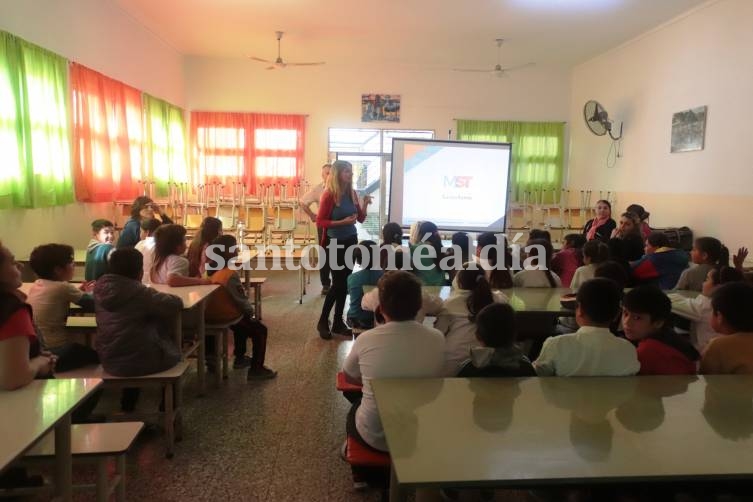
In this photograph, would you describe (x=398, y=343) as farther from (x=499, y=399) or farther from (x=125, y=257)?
(x=125, y=257)

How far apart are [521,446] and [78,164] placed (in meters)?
5.80

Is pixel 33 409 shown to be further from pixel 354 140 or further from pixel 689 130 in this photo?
pixel 354 140

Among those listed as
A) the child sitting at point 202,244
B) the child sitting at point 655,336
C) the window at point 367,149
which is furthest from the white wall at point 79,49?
the child sitting at point 655,336

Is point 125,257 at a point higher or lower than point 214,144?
lower

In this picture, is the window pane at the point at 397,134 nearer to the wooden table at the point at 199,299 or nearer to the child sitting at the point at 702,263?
the child sitting at the point at 702,263

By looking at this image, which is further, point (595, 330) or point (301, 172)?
point (301, 172)

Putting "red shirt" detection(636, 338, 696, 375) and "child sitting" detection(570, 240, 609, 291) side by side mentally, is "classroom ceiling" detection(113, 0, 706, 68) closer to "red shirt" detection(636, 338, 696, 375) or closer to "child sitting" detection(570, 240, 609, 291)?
"child sitting" detection(570, 240, 609, 291)

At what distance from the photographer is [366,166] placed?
31.1ft

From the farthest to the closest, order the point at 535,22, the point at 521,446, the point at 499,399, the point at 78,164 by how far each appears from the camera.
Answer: the point at 535,22, the point at 78,164, the point at 499,399, the point at 521,446

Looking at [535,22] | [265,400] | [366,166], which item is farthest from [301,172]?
[265,400]

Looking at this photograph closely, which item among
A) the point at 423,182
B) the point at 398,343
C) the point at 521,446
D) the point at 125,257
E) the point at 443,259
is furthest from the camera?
the point at 423,182

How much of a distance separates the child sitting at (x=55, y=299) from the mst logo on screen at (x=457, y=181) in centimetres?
427

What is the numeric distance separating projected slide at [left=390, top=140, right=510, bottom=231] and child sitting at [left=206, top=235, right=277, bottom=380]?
2.84m

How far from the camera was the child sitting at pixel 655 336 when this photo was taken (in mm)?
1854
